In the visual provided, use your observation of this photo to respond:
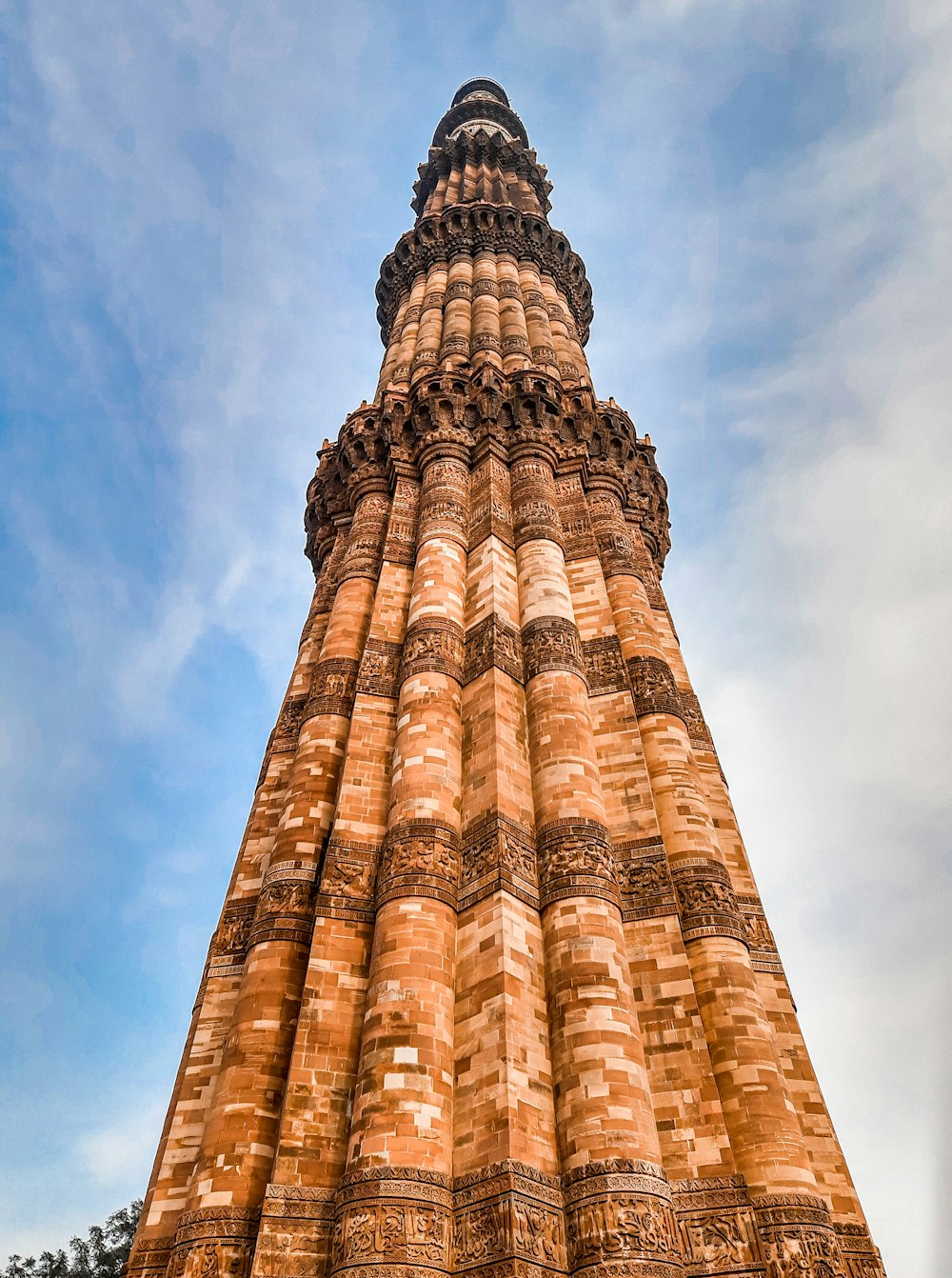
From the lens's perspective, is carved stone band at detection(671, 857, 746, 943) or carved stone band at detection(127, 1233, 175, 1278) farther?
carved stone band at detection(671, 857, 746, 943)

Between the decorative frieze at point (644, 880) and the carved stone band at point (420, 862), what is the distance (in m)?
1.65

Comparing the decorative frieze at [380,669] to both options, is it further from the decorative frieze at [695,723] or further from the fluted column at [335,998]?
the decorative frieze at [695,723]

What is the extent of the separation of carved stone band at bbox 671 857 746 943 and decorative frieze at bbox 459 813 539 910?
1645mm

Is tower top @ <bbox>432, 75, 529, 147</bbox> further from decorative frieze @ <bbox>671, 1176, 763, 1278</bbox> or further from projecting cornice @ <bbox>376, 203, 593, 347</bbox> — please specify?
decorative frieze @ <bbox>671, 1176, 763, 1278</bbox>

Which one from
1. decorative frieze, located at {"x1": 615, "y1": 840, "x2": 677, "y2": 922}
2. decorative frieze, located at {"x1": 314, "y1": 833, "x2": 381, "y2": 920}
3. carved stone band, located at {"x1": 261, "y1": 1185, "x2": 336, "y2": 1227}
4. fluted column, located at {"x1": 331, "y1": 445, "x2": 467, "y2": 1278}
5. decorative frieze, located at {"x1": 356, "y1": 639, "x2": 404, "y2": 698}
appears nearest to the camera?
fluted column, located at {"x1": 331, "y1": 445, "x2": 467, "y2": 1278}

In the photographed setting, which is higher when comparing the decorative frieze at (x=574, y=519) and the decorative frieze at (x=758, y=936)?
the decorative frieze at (x=574, y=519)

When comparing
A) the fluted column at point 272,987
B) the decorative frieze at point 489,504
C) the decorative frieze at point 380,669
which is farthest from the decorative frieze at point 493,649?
the decorative frieze at point 489,504

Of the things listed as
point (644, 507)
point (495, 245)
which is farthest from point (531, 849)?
point (495, 245)

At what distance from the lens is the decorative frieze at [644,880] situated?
867 centimetres

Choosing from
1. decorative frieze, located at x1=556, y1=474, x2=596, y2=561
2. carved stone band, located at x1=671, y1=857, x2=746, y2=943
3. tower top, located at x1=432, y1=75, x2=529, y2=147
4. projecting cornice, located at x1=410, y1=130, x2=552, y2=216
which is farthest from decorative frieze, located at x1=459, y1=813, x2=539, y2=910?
tower top, located at x1=432, y1=75, x2=529, y2=147

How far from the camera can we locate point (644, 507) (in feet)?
53.3

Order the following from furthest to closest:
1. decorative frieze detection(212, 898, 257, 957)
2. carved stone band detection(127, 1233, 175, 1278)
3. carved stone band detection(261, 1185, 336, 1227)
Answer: decorative frieze detection(212, 898, 257, 957)
carved stone band detection(127, 1233, 175, 1278)
carved stone band detection(261, 1185, 336, 1227)

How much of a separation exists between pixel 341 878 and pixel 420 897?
1.05m

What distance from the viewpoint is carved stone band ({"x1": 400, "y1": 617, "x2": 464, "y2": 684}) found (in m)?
10.5
